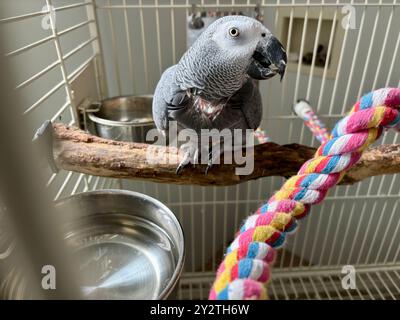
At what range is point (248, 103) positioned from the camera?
0.74m

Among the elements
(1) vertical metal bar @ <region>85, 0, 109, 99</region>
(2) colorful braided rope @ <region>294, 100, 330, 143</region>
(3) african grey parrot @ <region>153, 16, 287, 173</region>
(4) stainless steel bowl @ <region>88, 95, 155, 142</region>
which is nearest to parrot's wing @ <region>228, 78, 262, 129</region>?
(3) african grey parrot @ <region>153, 16, 287, 173</region>

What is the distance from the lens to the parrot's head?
23.7 inches

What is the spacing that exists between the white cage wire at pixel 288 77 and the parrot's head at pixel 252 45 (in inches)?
12.3

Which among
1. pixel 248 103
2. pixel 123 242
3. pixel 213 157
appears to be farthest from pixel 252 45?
pixel 123 242

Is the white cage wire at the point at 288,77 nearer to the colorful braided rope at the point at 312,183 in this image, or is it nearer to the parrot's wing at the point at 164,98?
the parrot's wing at the point at 164,98

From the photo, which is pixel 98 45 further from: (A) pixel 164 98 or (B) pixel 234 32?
(B) pixel 234 32

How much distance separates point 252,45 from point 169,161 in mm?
318

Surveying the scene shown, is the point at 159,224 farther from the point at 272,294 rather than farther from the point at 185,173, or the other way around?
the point at 272,294

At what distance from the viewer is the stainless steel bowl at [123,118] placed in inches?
35.7

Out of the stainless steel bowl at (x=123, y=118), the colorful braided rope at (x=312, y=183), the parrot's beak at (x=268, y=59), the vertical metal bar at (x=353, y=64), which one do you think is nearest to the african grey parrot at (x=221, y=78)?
the parrot's beak at (x=268, y=59)

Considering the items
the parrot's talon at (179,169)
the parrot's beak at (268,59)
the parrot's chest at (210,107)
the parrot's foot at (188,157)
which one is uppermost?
the parrot's beak at (268,59)

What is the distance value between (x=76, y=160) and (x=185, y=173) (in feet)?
0.84

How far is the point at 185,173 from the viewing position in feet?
2.34

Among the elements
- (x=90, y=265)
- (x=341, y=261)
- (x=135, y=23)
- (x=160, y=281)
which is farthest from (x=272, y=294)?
(x=135, y=23)
